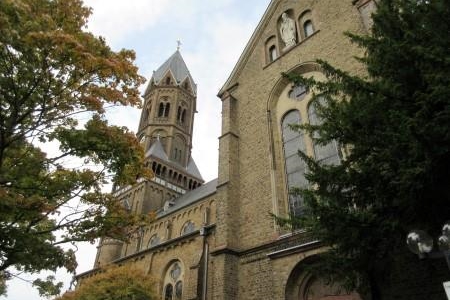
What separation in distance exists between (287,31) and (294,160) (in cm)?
661

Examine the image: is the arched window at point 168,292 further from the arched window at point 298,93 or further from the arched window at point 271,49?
the arched window at point 271,49

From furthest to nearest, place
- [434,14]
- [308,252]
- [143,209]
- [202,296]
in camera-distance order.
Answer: [143,209], [202,296], [308,252], [434,14]

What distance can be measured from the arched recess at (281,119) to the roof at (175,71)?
124 ft

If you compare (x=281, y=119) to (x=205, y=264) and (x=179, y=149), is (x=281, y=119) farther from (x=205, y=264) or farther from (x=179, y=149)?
(x=179, y=149)

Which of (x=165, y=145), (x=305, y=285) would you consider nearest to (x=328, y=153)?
(x=305, y=285)

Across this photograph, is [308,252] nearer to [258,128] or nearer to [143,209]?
[258,128]

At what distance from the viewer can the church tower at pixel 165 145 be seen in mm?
36344

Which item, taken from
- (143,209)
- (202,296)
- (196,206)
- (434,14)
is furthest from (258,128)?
(143,209)

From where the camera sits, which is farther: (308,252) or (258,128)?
(258,128)

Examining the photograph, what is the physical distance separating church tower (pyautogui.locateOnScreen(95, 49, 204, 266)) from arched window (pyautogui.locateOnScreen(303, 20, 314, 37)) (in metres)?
20.3

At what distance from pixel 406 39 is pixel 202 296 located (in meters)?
12.3

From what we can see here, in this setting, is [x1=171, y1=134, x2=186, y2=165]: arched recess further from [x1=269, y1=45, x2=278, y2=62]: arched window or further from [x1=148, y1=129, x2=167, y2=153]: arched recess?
[x1=269, y1=45, x2=278, y2=62]: arched window

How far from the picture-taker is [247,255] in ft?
40.4

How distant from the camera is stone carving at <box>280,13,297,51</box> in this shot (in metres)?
16.0
